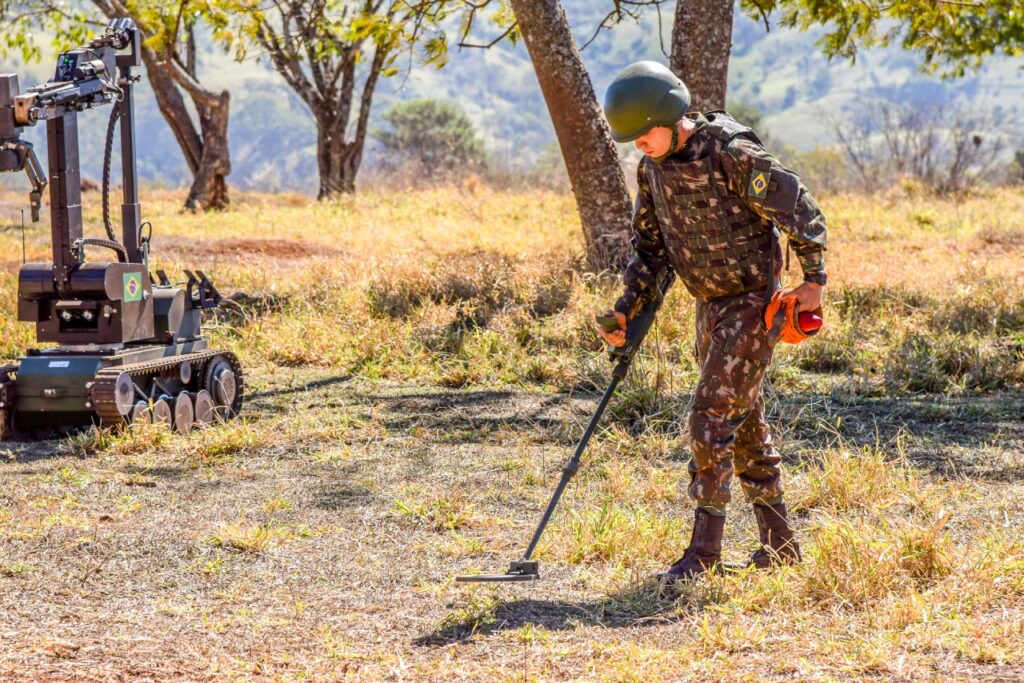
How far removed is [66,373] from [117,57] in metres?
1.81

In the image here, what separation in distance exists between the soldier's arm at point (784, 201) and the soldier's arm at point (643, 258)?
49 centimetres

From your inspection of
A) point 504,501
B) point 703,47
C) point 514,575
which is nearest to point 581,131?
point 703,47

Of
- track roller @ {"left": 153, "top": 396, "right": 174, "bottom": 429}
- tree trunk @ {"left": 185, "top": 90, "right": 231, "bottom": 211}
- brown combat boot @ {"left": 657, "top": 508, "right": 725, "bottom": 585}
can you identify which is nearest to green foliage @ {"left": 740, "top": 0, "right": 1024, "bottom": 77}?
track roller @ {"left": 153, "top": 396, "right": 174, "bottom": 429}

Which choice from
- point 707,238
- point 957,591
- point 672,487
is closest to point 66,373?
point 672,487

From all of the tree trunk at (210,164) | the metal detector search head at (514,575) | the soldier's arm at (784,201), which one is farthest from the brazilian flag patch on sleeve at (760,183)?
the tree trunk at (210,164)

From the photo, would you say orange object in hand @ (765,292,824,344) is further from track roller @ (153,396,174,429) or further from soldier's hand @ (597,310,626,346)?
track roller @ (153,396,174,429)

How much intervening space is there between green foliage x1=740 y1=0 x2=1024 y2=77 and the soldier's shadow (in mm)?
6569

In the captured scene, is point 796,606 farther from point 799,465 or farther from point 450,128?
point 450,128

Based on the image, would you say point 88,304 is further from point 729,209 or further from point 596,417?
point 729,209

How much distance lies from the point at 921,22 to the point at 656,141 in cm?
781

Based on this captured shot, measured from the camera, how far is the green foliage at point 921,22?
965 cm

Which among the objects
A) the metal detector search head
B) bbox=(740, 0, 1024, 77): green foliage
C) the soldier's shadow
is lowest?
the soldier's shadow

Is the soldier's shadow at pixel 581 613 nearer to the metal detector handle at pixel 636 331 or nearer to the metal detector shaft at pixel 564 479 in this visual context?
the metal detector shaft at pixel 564 479

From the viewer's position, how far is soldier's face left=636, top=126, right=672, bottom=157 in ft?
12.8
